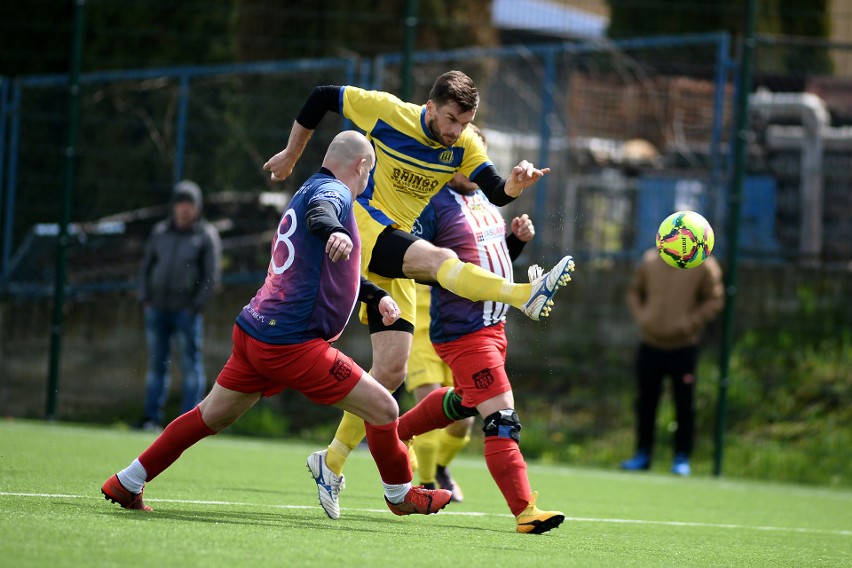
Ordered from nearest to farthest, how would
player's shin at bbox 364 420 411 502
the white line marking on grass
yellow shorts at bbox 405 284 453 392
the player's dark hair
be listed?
player's shin at bbox 364 420 411 502
the white line marking on grass
the player's dark hair
yellow shorts at bbox 405 284 453 392

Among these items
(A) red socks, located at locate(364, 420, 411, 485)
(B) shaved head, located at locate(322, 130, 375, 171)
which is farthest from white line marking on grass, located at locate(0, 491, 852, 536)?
(B) shaved head, located at locate(322, 130, 375, 171)

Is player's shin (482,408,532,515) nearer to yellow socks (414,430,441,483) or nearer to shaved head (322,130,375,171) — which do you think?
shaved head (322,130,375,171)

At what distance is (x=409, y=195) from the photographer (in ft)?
22.4

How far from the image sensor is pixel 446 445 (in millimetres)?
7887

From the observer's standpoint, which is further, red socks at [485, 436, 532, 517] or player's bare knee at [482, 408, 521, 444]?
player's bare knee at [482, 408, 521, 444]

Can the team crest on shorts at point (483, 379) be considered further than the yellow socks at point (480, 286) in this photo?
Yes

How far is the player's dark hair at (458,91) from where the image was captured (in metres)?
6.29

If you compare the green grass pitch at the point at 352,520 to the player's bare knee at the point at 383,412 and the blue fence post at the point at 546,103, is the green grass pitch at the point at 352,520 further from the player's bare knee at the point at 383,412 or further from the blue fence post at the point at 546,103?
the blue fence post at the point at 546,103

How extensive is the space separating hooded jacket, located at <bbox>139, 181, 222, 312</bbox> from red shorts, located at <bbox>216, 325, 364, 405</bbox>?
20.5 feet

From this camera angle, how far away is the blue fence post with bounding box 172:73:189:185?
12.5 meters

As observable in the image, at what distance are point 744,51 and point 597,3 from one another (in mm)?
2264

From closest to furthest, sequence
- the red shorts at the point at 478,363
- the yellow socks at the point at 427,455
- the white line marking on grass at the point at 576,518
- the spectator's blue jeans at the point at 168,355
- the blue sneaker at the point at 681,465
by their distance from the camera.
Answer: the white line marking on grass at the point at 576,518, the red shorts at the point at 478,363, the yellow socks at the point at 427,455, the blue sneaker at the point at 681,465, the spectator's blue jeans at the point at 168,355

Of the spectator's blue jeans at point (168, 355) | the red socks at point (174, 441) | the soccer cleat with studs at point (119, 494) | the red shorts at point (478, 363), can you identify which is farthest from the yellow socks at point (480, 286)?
the spectator's blue jeans at point (168, 355)

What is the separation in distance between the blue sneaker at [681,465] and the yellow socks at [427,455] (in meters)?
4.17
